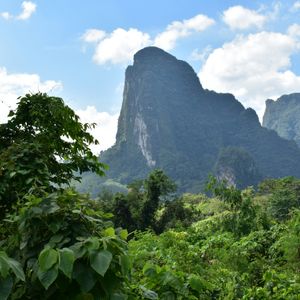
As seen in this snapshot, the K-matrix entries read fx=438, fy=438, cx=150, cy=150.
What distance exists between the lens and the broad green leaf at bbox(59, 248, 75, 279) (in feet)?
5.04

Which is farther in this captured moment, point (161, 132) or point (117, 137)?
point (117, 137)

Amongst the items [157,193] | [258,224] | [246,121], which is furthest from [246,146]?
[258,224]

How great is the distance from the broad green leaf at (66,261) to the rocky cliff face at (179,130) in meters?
148

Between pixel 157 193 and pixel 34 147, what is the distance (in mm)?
28726

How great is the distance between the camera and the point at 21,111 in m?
5.09

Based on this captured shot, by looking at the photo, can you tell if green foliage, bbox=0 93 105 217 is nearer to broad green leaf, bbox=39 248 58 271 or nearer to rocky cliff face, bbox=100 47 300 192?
broad green leaf, bbox=39 248 58 271

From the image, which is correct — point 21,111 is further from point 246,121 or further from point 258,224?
point 246,121

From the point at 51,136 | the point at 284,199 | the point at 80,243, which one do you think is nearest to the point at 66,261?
the point at 80,243

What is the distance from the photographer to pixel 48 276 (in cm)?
156

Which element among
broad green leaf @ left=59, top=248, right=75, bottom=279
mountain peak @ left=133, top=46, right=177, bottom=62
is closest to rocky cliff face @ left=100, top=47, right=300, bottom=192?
mountain peak @ left=133, top=46, right=177, bottom=62

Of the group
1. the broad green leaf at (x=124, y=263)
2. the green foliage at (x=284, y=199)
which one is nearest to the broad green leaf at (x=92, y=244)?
the broad green leaf at (x=124, y=263)

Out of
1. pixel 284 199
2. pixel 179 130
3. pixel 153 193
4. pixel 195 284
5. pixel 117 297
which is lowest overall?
pixel 284 199

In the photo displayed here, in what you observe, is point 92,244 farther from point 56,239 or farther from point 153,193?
point 153,193

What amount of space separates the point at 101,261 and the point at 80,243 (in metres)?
0.14
